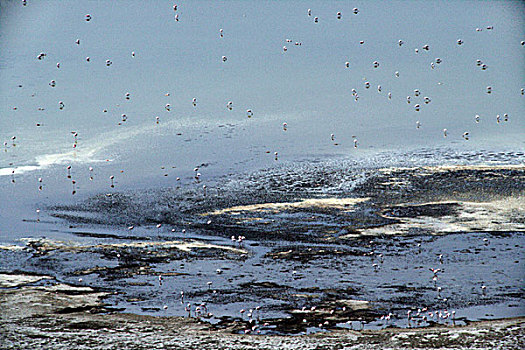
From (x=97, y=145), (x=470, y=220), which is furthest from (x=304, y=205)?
(x=97, y=145)

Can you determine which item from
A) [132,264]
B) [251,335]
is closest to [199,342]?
[251,335]

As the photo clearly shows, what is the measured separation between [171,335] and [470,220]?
8.11 m

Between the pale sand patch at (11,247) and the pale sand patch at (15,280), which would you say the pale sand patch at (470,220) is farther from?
the pale sand patch at (11,247)

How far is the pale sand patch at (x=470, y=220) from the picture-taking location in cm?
1653

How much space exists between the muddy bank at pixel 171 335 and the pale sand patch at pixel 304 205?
5.42 metres

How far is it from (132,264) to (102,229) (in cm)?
217

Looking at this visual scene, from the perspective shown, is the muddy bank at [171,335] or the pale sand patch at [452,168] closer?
the muddy bank at [171,335]

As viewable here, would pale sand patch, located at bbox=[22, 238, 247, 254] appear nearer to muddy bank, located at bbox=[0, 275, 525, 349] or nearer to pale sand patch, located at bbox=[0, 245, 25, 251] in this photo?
pale sand patch, located at bbox=[0, 245, 25, 251]

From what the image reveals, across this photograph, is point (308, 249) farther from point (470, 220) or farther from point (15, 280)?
point (15, 280)

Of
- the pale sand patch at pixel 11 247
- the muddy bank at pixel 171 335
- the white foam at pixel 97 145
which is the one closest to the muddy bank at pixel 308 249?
the pale sand patch at pixel 11 247

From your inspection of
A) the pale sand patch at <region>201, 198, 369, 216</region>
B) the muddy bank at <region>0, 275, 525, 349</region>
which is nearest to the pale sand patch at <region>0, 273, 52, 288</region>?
the muddy bank at <region>0, 275, 525, 349</region>

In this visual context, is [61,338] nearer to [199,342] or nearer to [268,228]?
[199,342]

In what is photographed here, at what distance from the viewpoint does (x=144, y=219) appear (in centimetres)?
1744

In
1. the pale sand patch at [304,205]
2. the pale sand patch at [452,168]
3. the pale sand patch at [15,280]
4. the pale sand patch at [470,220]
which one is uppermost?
the pale sand patch at [452,168]
